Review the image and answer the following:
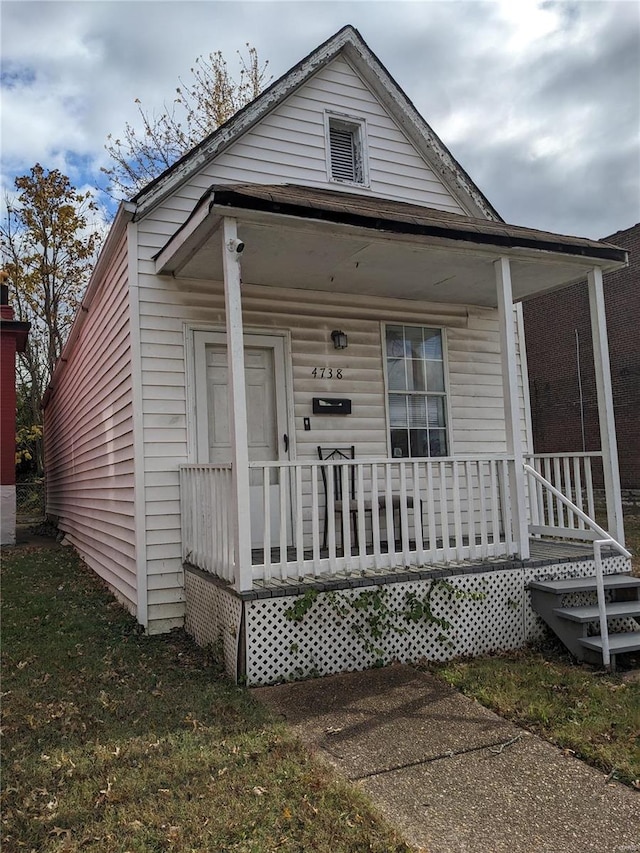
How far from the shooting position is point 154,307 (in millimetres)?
5664

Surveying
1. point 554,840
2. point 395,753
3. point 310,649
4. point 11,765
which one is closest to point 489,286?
point 310,649

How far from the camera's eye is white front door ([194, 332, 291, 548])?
5844 millimetres

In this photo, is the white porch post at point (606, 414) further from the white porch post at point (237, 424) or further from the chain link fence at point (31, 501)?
the chain link fence at point (31, 501)

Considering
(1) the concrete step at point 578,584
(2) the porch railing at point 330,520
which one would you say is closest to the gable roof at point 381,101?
(2) the porch railing at point 330,520

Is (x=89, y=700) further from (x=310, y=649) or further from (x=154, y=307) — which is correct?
(x=154, y=307)

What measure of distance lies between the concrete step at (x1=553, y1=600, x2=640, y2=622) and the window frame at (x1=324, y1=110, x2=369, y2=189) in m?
4.96

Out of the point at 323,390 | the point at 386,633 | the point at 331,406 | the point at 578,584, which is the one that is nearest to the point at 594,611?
the point at 578,584

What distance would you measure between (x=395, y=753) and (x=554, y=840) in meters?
0.91

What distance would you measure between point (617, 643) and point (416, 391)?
133 inches

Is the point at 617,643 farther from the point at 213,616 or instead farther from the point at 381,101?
the point at 381,101

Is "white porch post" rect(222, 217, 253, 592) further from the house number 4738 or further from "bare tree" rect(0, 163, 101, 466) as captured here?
"bare tree" rect(0, 163, 101, 466)

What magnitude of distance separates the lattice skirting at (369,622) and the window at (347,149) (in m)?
4.69

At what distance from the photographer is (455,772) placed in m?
2.88

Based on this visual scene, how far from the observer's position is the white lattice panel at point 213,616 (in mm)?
4188
